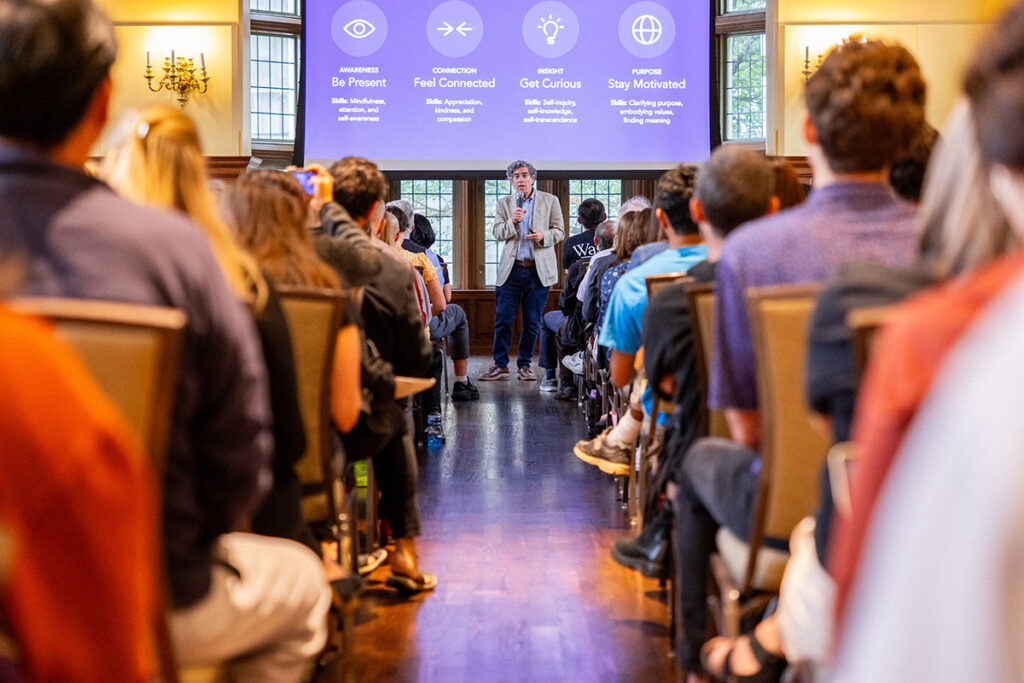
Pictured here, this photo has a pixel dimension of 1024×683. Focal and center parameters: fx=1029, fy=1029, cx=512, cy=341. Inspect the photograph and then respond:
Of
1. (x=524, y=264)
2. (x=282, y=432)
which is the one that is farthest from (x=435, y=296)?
(x=282, y=432)

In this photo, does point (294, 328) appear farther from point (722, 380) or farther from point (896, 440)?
point (896, 440)

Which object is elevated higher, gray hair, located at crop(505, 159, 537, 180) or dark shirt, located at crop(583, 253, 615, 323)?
gray hair, located at crop(505, 159, 537, 180)

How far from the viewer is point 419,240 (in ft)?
21.5

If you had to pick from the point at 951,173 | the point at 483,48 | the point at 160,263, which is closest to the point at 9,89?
the point at 160,263

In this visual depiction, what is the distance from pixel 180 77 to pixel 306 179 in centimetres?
580

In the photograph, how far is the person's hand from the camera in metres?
3.11

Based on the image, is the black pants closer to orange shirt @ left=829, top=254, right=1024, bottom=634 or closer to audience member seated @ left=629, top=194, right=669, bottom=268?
audience member seated @ left=629, top=194, right=669, bottom=268

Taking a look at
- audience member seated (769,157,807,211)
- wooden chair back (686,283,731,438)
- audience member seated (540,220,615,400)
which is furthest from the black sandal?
audience member seated (540,220,615,400)

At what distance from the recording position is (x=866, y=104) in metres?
1.80

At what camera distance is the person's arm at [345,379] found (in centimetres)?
239

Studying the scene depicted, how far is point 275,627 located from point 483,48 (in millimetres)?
6716

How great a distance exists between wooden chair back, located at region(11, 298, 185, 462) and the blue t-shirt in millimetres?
2082

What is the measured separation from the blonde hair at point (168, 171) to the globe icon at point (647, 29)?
638cm

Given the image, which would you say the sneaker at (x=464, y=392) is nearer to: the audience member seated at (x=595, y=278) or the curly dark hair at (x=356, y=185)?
the audience member seated at (x=595, y=278)
